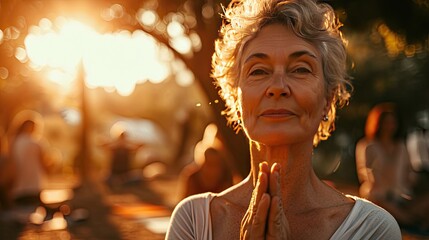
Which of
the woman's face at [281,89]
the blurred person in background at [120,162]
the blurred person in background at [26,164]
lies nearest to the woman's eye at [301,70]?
the woman's face at [281,89]

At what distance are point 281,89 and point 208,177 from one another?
4818 millimetres

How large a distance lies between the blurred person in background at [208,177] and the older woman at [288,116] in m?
4.47

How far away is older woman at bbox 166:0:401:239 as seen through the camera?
2.12m

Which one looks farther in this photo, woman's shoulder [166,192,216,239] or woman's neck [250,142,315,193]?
woman's shoulder [166,192,216,239]

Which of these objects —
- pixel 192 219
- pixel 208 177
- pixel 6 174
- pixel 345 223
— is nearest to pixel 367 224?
pixel 345 223

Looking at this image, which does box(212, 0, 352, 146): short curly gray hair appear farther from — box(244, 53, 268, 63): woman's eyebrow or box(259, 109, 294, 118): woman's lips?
box(259, 109, 294, 118): woman's lips

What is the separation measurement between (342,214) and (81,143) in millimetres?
19032

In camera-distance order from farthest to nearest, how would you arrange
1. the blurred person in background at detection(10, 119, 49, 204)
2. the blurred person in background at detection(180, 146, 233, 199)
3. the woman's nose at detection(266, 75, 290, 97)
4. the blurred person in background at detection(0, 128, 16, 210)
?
the blurred person in background at detection(10, 119, 49, 204)
the blurred person in background at detection(0, 128, 16, 210)
the blurred person in background at detection(180, 146, 233, 199)
the woman's nose at detection(266, 75, 290, 97)

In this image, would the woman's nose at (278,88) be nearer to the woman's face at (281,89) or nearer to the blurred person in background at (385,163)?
the woman's face at (281,89)

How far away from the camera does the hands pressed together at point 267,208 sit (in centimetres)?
192

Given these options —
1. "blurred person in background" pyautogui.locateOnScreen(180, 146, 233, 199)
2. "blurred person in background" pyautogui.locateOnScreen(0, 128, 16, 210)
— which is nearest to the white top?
"blurred person in background" pyautogui.locateOnScreen(180, 146, 233, 199)

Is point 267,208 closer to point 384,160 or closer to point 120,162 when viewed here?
point 384,160

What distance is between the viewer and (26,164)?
10.3 metres

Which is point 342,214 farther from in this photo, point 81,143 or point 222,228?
point 81,143
